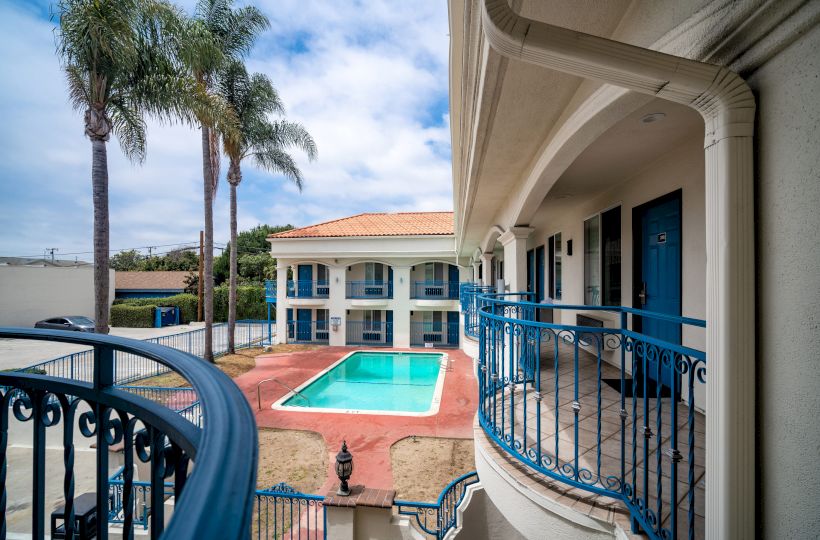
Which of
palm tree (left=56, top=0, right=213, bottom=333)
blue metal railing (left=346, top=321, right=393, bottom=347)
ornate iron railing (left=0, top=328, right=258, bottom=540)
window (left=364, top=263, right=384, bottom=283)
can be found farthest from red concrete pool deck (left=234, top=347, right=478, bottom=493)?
window (left=364, top=263, right=384, bottom=283)

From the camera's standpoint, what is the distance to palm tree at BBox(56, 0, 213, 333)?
304 inches

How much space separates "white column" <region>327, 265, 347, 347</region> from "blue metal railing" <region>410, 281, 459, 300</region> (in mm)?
4066

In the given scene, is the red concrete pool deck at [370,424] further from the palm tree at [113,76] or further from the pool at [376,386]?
the palm tree at [113,76]

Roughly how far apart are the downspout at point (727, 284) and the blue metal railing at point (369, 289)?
63.6 ft

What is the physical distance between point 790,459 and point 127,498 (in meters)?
2.42

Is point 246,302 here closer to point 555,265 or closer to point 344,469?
point 555,265

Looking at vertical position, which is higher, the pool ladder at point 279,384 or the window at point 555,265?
the window at point 555,265

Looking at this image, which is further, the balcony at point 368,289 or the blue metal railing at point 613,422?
the balcony at point 368,289

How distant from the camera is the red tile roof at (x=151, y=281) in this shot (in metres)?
35.2

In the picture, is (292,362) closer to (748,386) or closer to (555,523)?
(555,523)

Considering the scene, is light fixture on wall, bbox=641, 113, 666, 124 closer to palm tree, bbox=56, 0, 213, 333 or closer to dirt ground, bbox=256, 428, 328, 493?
dirt ground, bbox=256, 428, 328, 493

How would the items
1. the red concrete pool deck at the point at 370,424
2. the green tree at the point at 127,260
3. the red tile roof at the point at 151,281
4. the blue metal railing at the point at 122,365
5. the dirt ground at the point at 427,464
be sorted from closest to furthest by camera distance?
the dirt ground at the point at 427,464 → the red concrete pool deck at the point at 370,424 → the blue metal railing at the point at 122,365 → the red tile roof at the point at 151,281 → the green tree at the point at 127,260

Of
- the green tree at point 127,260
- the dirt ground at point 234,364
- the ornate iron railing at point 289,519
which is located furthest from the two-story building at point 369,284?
the green tree at point 127,260

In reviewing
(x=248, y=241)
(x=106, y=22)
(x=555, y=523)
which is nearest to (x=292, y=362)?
(x=106, y=22)
